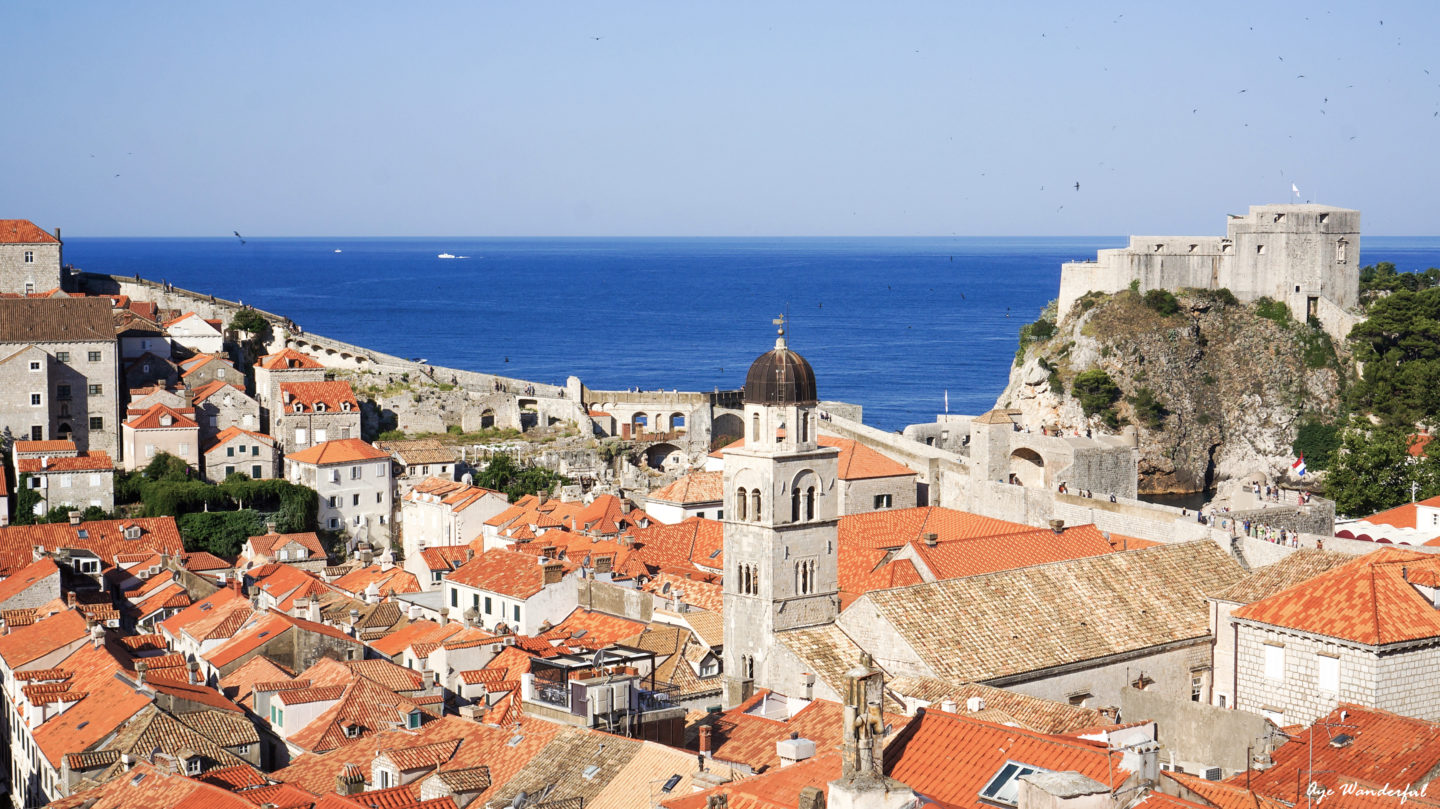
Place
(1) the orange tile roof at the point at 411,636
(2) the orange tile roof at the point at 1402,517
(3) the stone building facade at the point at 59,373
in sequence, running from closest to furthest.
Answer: (1) the orange tile roof at the point at 411,636 → (2) the orange tile roof at the point at 1402,517 → (3) the stone building facade at the point at 59,373

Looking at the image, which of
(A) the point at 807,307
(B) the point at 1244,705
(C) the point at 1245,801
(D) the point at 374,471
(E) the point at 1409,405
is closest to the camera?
(C) the point at 1245,801

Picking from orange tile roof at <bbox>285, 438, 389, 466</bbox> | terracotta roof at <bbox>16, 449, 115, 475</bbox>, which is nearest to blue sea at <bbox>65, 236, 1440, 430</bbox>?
orange tile roof at <bbox>285, 438, 389, 466</bbox>

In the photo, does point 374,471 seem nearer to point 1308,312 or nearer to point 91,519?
point 91,519

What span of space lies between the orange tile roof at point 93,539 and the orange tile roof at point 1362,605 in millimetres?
28553

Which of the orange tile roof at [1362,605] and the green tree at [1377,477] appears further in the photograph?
the green tree at [1377,477]

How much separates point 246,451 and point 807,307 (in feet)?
405

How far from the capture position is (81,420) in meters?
53.2

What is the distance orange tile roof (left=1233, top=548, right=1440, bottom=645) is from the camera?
23.9 meters

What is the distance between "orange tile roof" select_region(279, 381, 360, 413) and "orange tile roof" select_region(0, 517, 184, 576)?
932 cm

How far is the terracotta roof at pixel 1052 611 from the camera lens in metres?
26.5

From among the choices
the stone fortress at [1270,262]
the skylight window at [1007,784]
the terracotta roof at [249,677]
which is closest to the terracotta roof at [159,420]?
the terracotta roof at [249,677]

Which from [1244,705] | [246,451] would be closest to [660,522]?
[246,451]

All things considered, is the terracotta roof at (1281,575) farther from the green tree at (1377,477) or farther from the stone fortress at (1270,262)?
the stone fortress at (1270,262)

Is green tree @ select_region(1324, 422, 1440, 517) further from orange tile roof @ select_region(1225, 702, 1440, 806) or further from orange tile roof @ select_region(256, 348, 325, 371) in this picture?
orange tile roof @ select_region(256, 348, 325, 371)
